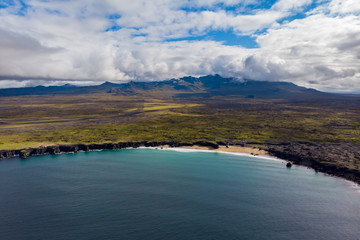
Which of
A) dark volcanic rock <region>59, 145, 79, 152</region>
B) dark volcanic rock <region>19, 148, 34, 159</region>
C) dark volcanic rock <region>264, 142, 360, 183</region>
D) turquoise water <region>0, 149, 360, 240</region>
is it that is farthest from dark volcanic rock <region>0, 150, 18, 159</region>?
dark volcanic rock <region>264, 142, 360, 183</region>

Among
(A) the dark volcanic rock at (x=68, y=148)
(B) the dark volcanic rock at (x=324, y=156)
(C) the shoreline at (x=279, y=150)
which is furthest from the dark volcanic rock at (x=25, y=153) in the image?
(B) the dark volcanic rock at (x=324, y=156)

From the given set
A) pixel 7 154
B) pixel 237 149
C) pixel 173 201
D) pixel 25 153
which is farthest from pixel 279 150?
pixel 7 154

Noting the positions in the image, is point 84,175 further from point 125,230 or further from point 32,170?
point 125,230

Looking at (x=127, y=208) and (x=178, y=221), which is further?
(x=127, y=208)

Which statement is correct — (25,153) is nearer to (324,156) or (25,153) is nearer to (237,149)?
(237,149)

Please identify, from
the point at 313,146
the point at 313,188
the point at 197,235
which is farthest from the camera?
the point at 313,146

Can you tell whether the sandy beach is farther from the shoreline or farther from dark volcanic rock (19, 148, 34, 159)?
dark volcanic rock (19, 148, 34, 159)

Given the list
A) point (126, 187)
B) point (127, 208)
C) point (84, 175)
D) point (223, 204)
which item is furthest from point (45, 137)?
point (223, 204)
